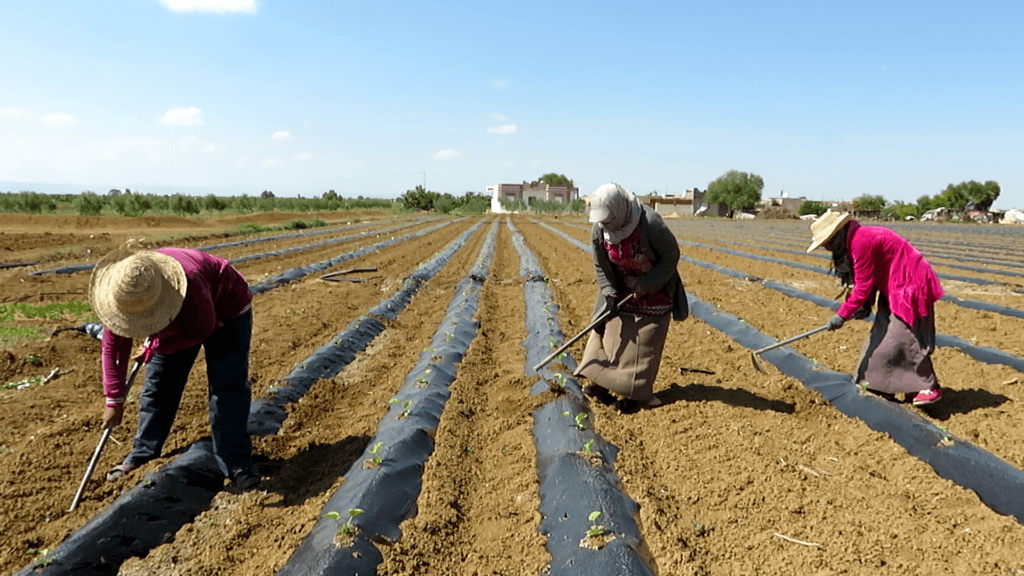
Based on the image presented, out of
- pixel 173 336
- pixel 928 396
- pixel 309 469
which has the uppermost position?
pixel 173 336

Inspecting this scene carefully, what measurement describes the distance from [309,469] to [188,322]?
1.21 meters

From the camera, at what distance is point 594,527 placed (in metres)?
2.57

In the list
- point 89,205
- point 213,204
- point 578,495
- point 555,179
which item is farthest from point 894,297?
point 555,179

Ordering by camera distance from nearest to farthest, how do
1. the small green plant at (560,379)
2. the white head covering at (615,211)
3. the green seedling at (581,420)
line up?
the white head covering at (615,211) < the green seedling at (581,420) < the small green plant at (560,379)

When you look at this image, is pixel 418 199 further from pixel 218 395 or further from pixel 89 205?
pixel 218 395

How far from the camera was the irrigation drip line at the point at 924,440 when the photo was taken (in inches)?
115

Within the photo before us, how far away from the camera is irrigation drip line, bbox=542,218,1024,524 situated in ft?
9.60

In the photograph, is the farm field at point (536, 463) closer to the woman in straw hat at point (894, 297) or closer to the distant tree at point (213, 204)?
the woman in straw hat at point (894, 297)

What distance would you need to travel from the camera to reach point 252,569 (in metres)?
2.57

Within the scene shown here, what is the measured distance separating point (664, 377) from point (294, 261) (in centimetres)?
1049

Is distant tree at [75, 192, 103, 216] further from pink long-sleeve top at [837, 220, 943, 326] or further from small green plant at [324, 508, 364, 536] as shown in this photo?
pink long-sleeve top at [837, 220, 943, 326]

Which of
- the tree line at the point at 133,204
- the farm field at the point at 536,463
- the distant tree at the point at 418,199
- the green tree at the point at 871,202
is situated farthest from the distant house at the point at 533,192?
the farm field at the point at 536,463

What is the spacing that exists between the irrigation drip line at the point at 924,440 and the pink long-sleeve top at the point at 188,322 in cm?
415

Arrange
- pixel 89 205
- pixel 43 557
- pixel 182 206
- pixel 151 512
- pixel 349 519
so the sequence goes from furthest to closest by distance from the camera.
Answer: pixel 182 206 < pixel 89 205 < pixel 151 512 < pixel 349 519 < pixel 43 557
